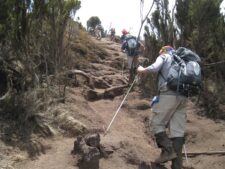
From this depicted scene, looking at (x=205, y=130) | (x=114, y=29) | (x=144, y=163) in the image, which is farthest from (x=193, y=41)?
(x=114, y=29)

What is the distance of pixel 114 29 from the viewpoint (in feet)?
84.4

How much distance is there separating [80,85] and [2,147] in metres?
5.07

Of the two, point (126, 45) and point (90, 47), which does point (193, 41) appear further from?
point (90, 47)

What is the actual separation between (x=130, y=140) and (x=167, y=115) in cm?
125

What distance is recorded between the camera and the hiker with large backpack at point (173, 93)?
636cm

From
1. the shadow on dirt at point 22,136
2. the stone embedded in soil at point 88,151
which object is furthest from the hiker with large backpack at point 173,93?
the shadow on dirt at point 22,136

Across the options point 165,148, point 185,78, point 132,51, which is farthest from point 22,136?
point 132,51

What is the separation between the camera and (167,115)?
6641mm

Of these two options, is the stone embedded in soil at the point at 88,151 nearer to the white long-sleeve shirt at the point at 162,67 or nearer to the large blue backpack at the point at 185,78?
the white long-sleeve shirt at the point at 162,67

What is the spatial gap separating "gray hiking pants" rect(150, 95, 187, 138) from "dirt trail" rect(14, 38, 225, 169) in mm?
653

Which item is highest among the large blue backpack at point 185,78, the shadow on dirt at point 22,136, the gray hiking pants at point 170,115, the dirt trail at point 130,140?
the large blue backpack at point 185,78

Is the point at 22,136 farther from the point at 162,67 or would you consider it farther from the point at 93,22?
the point at 93,22

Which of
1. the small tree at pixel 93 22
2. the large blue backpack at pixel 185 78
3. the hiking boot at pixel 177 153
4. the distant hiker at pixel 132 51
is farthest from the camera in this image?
the small tree at pixel 93 22

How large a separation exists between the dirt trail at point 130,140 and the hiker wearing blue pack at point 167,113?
0.54m
